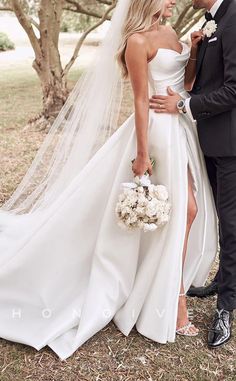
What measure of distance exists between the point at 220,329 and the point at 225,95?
4.49 ft

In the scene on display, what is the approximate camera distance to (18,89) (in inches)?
530

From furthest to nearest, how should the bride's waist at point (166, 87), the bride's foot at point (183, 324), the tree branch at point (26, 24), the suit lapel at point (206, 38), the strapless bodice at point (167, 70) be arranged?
the tree branch at point (26, 24) < the bride's foot at point (183, 324) < the bride's waist at point (166, 87) < the strapless bodice at point (167, 70) < the suit lapel at point (206, 38)

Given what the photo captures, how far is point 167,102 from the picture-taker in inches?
114

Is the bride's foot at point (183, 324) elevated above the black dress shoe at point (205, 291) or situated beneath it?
elevated above

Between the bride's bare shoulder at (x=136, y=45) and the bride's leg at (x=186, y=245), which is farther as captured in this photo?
the bride's leg at (x=186, y=245)

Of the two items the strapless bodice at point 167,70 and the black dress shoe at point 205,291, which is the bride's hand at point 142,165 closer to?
the strapless bodice at point 167,70

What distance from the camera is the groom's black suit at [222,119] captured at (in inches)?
105

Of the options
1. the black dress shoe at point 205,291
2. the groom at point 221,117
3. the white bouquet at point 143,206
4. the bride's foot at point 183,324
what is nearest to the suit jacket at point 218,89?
the groom at point 221,117

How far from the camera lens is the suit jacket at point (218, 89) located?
8.64ft

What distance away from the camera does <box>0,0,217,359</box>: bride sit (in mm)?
2877

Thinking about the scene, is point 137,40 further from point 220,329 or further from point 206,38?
point 220,329

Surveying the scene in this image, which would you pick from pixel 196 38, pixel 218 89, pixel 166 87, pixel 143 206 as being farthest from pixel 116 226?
Answer: pixel 196 38

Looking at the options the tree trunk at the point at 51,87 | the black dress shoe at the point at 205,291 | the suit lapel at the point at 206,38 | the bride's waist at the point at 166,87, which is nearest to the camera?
the suit lapel at the point at 206,38

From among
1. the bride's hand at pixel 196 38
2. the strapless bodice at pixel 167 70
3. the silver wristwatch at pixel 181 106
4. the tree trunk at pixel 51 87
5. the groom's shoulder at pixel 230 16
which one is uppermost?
the groom's shoulder at pixel 230 16
